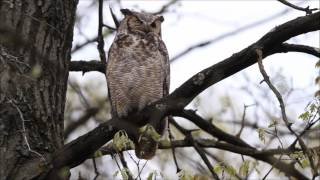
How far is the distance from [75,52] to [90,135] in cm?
245

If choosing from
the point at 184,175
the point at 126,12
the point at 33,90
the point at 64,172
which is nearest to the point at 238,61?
the point at 184,175

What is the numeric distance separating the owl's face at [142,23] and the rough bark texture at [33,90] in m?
1.04

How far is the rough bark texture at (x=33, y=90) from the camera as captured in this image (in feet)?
8.76

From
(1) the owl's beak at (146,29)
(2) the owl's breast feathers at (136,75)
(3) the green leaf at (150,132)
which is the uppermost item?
(1) the owl's beak at (146,29)

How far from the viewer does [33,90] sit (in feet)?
9.51

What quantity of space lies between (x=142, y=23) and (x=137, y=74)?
1.89ft

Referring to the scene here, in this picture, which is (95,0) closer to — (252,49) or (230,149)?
(230,149)

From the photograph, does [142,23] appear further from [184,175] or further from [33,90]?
[184,175]

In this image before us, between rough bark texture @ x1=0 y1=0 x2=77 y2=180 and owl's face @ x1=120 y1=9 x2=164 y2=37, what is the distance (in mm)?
1036

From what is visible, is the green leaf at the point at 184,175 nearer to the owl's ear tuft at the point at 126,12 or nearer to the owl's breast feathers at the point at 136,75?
the owl's breast feathers at the point at 136,75

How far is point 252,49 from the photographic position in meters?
2.46

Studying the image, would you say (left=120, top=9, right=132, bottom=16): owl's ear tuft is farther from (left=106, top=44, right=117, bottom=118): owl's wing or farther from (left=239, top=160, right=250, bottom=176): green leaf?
(left=239, top=160, right=250, bottom=176): green leaf

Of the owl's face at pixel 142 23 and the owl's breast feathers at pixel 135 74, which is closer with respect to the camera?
the owl's breast feathers at pixel 135 74

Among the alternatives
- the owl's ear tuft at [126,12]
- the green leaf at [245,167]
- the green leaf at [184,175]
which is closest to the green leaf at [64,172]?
the green leaf at [184,175]
